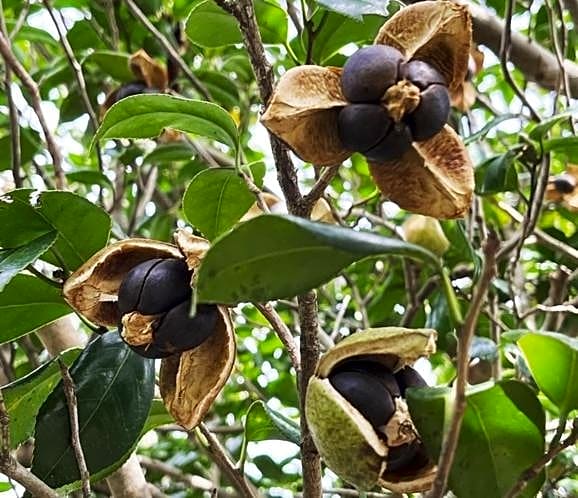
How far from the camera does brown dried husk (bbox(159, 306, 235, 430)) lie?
0.66 m

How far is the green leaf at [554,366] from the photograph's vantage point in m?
0.60

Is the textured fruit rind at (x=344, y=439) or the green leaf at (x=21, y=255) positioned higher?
the green leaf at (x=21, y=255)

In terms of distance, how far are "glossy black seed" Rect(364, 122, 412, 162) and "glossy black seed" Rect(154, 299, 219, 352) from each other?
0.17 metres

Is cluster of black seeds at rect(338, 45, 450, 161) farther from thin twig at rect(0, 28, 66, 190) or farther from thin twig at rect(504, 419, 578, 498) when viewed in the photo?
thin twig at rect(0, 28, 66, 190)

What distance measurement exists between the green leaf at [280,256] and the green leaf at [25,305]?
0.96 ft

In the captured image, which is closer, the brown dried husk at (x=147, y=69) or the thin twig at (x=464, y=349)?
the thin twig at (x=464, y=349)

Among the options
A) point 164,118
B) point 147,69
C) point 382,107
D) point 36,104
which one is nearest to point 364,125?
point 382,107

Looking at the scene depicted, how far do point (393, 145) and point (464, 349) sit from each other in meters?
0.25

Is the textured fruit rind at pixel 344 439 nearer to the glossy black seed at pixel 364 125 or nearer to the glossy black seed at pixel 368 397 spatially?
the glossy black seed at pixel 368 397

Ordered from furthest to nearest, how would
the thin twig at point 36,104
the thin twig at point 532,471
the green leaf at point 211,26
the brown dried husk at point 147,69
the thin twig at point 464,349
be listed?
the brown dried husk at point 147,69, the thin twig at point 36,104, the green leaf at point 211,26, the thin twig at point 532,471, the thin twig at point 464,349

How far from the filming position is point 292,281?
514 millimetres

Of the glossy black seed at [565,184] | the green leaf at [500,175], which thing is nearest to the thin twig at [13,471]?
the green leaf at [500,175]

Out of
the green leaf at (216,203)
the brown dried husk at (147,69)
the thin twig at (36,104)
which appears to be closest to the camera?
the green leaf at (216,203)

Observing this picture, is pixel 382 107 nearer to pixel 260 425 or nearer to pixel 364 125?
pixel 364 125
